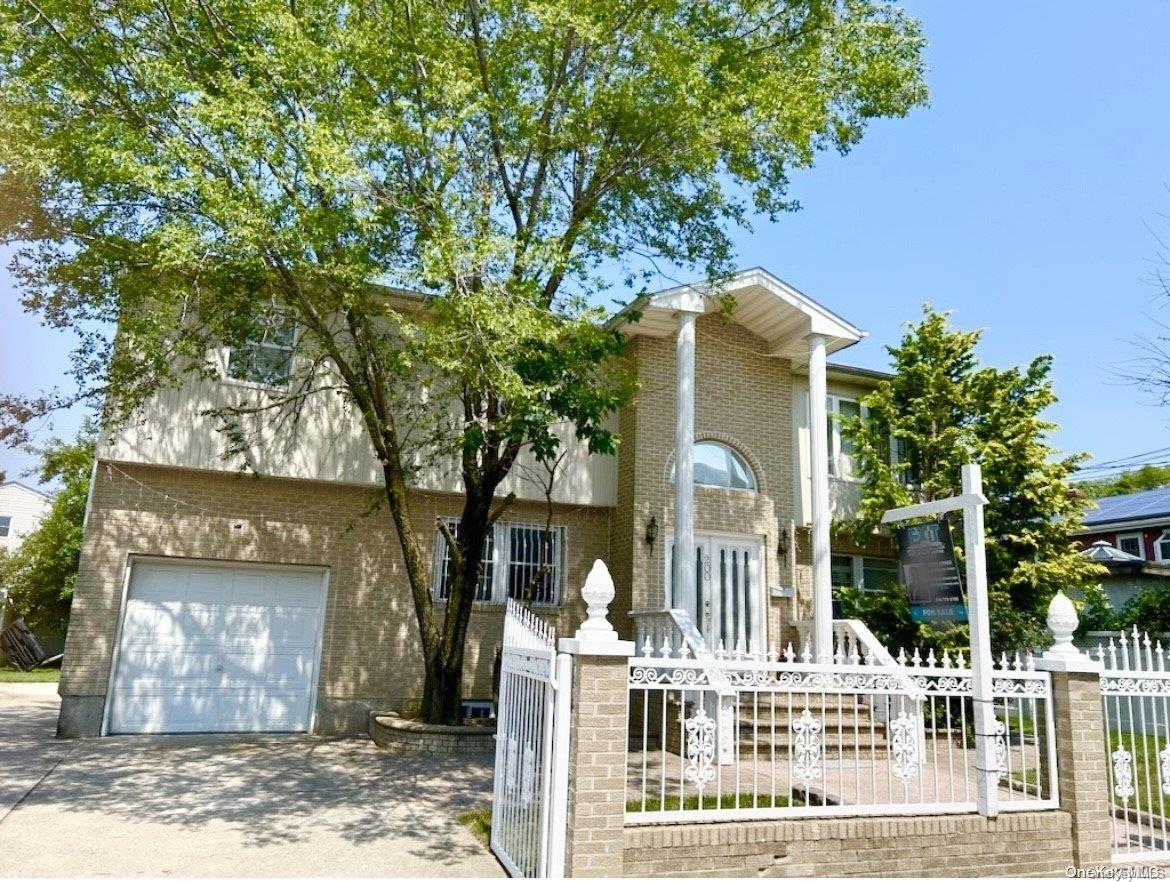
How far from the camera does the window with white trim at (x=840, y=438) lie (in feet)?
48.9

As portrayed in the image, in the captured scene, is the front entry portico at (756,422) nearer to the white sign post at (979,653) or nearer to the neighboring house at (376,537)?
the neighboring house at (376,537)

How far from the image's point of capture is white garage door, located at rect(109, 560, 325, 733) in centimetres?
1155

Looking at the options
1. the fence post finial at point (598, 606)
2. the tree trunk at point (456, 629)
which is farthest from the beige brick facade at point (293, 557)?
the fence post finial at point (598, 606)

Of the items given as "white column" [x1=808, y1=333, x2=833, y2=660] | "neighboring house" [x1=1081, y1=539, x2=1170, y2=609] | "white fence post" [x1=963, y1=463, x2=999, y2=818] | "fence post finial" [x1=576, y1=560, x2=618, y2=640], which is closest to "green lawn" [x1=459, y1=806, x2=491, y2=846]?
"fence post finial" [x1=576, y1=560, x2=618, y2=640]

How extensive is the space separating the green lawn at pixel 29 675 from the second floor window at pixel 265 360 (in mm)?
11724

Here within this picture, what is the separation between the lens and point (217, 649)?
1199 cm

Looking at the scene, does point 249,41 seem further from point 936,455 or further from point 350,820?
point 936,455

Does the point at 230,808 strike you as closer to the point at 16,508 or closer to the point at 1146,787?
the point at 1146,787

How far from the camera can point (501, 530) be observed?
44.5 feet

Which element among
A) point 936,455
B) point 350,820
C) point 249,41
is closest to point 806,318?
point 936,455

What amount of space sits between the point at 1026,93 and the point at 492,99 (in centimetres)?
616

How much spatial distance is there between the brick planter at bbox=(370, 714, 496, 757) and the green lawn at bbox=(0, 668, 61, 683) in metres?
12.9

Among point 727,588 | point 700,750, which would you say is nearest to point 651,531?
point 727,588

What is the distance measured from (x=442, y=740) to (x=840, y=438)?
8866 mm
